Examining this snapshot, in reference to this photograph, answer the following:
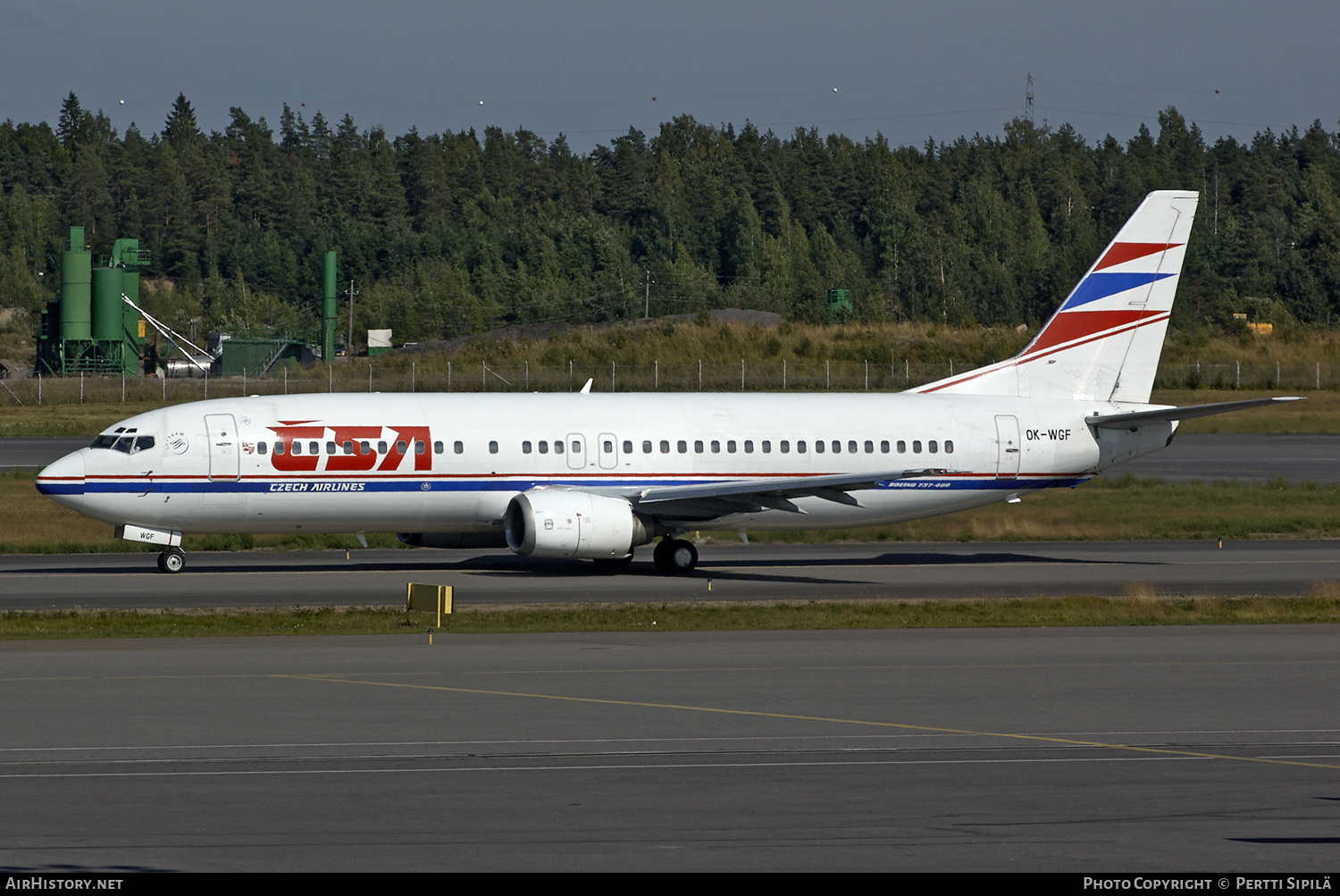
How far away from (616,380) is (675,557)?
51.1m

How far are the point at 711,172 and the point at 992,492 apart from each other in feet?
540

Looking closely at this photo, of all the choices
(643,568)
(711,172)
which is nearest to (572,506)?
(643,568)

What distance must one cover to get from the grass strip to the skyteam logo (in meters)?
5.55

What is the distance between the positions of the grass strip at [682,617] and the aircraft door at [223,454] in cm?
543

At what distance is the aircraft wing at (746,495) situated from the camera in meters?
32.5

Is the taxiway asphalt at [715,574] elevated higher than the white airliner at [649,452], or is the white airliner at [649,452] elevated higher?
the white airliner at [649,452]

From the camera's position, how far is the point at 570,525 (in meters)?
32.1

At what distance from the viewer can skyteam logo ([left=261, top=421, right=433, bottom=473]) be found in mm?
32750

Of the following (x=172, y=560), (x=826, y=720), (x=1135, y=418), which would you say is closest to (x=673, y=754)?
(x=826, y=720)

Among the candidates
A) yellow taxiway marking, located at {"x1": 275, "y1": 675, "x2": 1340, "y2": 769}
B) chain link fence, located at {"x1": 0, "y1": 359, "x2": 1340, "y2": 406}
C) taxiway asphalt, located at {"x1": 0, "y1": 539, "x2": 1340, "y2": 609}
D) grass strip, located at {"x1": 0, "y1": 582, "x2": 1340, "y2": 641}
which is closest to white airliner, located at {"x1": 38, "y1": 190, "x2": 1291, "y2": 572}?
taxiway asphalt, located at {"x1": 0, "y1": 539, "x2": 1340, "y2": 609}

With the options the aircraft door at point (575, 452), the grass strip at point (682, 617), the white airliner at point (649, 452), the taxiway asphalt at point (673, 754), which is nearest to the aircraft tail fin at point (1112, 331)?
the white airliner at point (649, 452)

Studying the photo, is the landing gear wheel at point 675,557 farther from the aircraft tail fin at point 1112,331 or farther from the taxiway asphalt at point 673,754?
the taxiway asphalt at point 673,754

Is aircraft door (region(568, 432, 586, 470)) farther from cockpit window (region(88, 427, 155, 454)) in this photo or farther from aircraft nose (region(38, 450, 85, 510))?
aircraft nose (region(38, 450, 85, 510))
